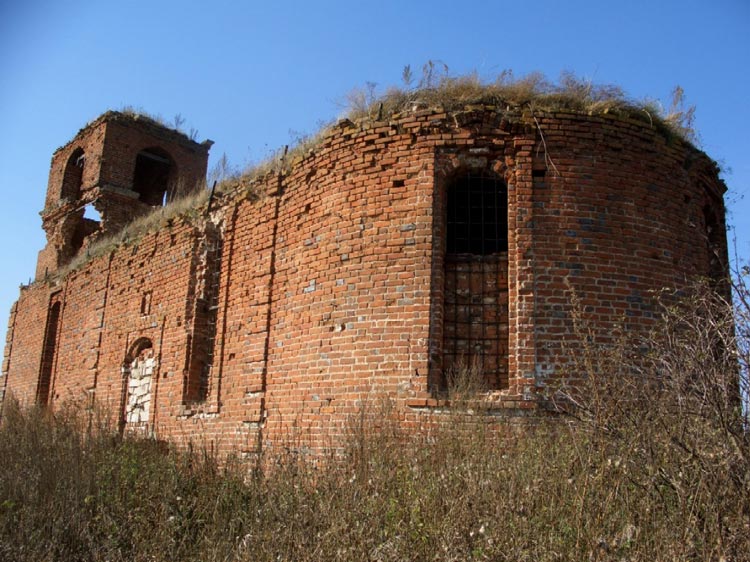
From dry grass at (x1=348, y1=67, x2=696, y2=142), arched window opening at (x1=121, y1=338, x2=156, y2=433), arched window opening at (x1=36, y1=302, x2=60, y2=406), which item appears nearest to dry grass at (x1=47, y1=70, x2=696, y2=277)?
dry grass at (x1=348, y1=67, x2=696, y2=142)

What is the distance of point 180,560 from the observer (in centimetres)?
494

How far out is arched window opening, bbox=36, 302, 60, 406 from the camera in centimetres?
1464

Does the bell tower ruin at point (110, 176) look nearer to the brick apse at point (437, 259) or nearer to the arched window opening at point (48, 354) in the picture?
the arched window opening at point (48, 354)

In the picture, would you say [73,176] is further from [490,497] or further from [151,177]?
[490,497]

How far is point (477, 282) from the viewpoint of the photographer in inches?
287

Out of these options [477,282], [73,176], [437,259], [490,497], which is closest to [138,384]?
[437,259]

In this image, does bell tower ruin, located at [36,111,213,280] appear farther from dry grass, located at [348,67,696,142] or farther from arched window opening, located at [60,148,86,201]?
dry grass, located at [348,67,696,142]

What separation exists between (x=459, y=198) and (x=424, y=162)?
60 cm

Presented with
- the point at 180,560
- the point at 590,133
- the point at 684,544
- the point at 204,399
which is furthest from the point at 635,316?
the point at 204,399

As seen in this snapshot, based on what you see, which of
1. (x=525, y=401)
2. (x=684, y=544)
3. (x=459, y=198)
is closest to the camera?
(x=684, y=544)

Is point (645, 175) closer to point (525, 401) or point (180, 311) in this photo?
point (525, 401)

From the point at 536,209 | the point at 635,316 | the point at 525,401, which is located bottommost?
the point at 525,401

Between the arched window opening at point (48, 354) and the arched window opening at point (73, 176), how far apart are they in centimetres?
417

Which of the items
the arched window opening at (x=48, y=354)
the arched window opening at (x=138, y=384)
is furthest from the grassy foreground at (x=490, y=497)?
the arched window opening at (x=48, y=354)
